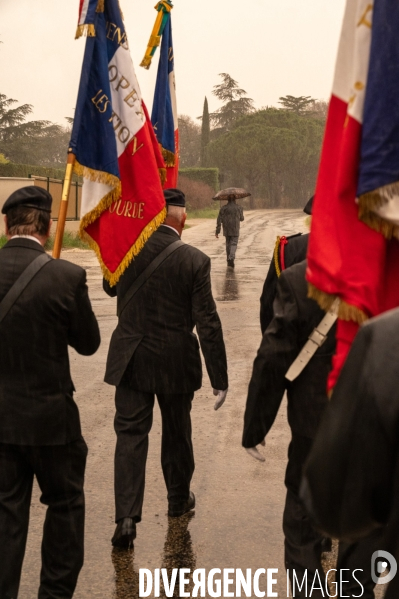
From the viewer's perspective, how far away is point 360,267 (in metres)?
2.57

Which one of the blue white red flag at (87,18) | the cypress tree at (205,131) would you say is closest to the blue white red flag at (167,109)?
the blue white red flag at (87,18)

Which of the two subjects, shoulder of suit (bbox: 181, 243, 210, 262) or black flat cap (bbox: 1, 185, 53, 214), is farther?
shoulder of suit (bbox: 181, 243, 210, 262)

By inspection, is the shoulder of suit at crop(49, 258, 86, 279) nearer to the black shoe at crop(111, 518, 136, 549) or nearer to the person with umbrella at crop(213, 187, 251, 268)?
the black shoe at crop(111, 518, 136, 549)

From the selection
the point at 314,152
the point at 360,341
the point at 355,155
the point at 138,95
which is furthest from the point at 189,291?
the point at 314,152

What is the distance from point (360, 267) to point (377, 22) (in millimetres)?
732

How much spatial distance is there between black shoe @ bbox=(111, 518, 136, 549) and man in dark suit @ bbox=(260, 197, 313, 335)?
1.25 meters

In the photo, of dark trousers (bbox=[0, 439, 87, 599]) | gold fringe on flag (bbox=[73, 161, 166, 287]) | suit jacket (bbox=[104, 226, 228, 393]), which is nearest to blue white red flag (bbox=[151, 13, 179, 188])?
gold fringe on flag (bbox=[73, 161, 166, 287])

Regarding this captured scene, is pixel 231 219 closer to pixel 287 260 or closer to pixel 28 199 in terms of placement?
pixel 287 260

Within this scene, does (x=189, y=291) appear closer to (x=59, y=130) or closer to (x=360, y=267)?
(x=360, y=267)

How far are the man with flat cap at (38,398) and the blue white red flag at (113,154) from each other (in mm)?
1314

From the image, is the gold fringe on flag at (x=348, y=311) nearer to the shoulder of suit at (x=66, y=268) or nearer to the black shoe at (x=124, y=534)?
the shoulder of suit at (x=66, y=268)

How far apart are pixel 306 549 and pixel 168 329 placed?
1704 millimetres

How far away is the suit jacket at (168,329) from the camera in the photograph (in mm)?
4797

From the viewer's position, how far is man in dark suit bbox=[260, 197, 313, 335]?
4457mm
